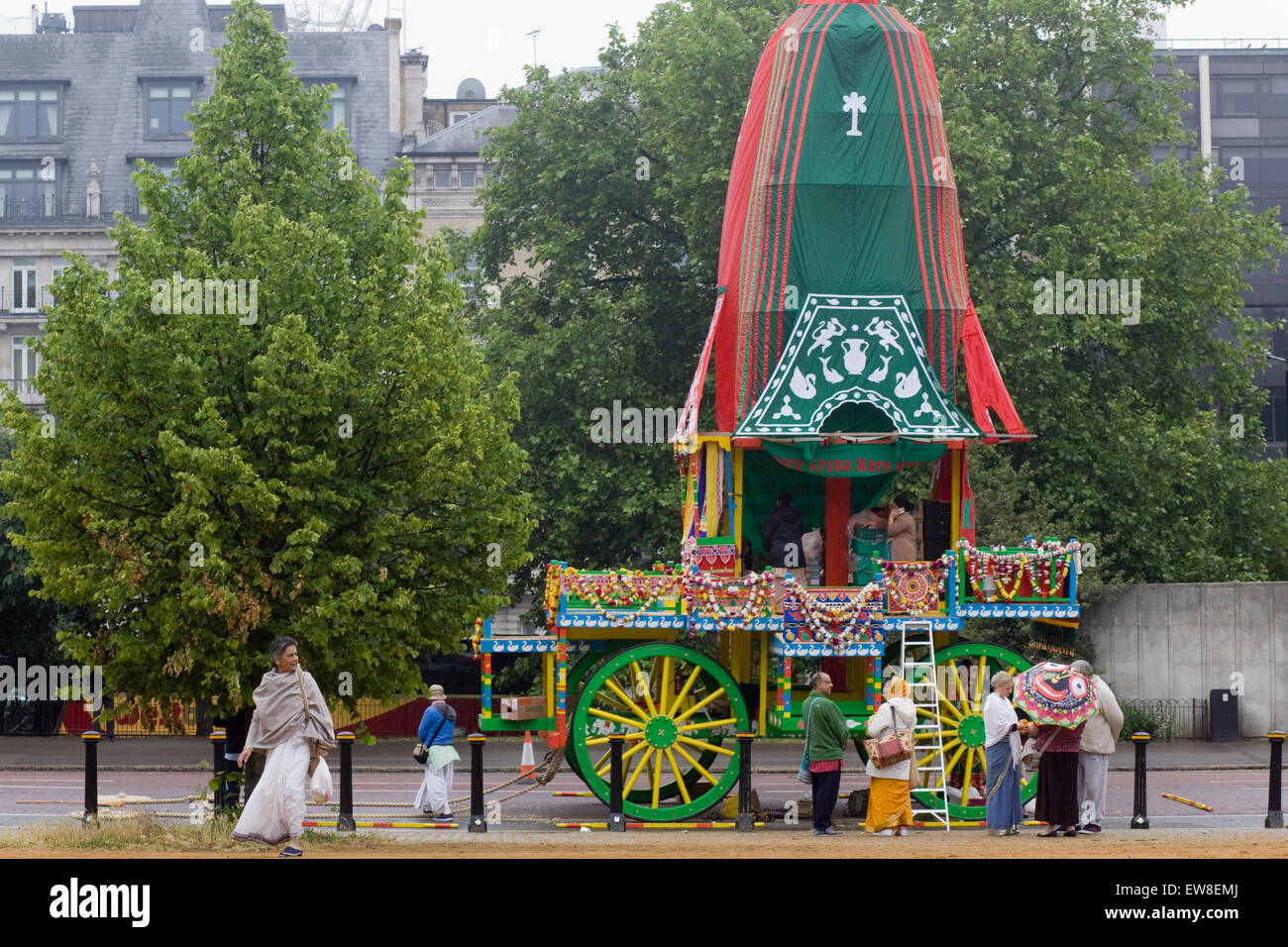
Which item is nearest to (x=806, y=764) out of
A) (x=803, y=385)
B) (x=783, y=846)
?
(x=783, y=846)

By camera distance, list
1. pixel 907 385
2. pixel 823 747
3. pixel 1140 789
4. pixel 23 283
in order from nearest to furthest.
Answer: pixel 823 747 → pixel 1140 789 → pixel 907 385 → pixel 23 283

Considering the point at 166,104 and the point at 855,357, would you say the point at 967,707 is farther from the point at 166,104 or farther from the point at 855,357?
the point at 166,104

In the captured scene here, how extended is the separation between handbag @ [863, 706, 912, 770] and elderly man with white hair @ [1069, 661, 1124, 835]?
6.62 ft

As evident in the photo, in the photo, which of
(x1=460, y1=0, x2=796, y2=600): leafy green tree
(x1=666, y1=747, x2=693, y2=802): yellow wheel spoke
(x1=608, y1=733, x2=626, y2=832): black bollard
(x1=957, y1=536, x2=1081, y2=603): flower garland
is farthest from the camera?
(x1=460, y1=0, x2=796, y2=600): leafy green tree

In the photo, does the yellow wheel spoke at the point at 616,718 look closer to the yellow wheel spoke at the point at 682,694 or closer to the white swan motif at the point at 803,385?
the yellow wheel spoke at the point at 682,694

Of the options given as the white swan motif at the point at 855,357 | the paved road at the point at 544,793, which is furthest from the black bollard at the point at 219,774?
the white swan motif at the point at 855,357

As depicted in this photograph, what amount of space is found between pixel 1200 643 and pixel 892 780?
17.3 metres

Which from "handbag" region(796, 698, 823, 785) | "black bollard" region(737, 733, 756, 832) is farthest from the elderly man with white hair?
"black bollard" region(737, 733, 756, 832)

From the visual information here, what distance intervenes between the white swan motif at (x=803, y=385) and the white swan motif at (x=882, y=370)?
68cm

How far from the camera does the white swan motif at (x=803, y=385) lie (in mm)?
20953

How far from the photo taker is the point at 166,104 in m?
60.7

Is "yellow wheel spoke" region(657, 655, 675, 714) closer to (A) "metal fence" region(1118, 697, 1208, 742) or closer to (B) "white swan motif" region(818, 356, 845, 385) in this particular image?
(B) "white swan motif" region(818, 356, 845, 385)

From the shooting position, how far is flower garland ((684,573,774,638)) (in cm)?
2034
